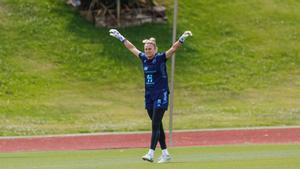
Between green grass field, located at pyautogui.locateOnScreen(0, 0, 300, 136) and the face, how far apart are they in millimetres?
13157

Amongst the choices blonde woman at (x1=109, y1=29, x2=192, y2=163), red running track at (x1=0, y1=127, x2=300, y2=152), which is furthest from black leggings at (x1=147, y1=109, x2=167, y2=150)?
red running track at (x1=0, y1=127, x2=300, y2=152)

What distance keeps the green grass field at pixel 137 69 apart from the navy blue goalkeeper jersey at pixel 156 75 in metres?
13.0

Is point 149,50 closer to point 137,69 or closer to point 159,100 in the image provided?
point 159,100

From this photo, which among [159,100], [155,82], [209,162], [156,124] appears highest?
[155,82]

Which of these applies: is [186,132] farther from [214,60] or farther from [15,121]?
[214,60]

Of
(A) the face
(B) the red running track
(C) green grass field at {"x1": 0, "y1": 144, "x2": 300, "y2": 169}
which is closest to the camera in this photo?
(C) green grass field at {"x1": 0, "y1": 144, "x2": 300, "y2": 169}

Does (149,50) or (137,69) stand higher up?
(149,50)

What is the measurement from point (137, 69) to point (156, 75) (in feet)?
73.1

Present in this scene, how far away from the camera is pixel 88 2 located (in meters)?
41.5

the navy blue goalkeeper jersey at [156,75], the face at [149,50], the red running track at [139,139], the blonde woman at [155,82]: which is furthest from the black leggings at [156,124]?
the red running track at [139,139]

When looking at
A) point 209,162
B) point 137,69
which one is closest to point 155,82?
point 209,162

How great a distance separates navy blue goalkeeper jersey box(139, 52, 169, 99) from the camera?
15266mm

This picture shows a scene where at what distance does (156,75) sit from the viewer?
15.3 m

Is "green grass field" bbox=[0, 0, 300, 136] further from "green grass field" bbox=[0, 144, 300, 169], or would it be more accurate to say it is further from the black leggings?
the black leggings
